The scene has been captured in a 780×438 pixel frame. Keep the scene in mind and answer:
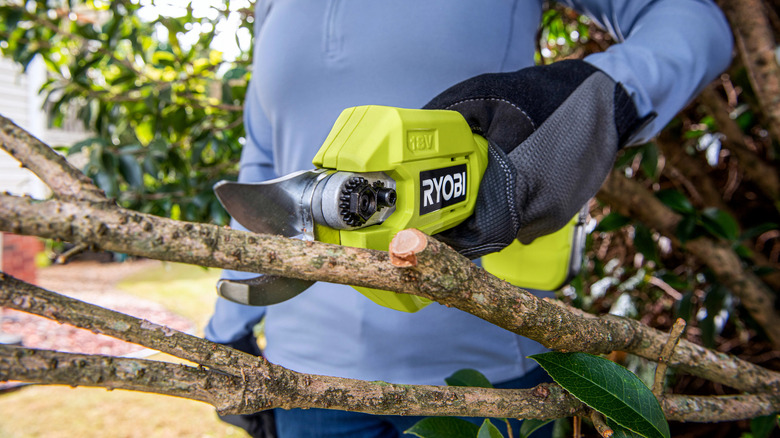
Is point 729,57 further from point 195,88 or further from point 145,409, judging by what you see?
point 145,409

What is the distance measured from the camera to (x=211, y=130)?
1.95 m

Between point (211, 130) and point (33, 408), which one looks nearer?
point (211, 130)

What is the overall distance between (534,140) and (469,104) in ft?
0.36

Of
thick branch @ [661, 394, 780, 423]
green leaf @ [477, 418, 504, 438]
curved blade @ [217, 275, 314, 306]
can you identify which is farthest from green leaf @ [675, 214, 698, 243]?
curved blade @ [217, 275, 314, 306]

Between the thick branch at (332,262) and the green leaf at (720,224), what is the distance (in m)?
Result: 0.95

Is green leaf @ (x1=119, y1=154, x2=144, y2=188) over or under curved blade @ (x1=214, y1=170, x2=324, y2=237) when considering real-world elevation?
under

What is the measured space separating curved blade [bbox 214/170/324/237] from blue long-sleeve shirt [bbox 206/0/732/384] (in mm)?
447

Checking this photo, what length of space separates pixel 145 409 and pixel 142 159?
306cm

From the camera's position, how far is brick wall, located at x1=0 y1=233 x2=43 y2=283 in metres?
5.52

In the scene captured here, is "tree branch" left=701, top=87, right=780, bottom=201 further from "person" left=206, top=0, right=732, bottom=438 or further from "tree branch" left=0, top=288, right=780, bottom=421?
"tree branch" left=0, top=288, right=780, bottom=421

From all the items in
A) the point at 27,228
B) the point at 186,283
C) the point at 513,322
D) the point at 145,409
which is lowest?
the point at 186,283

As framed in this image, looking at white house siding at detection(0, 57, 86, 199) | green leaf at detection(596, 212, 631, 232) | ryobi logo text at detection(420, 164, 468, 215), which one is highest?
ryobi logo text at detection(420, 164, 468, 215)

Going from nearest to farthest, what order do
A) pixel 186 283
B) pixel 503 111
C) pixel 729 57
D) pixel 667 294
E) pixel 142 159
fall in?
pixel 503 111, pixel 729 57, pixel 142 159, pixel 667 294, pixel 186 283

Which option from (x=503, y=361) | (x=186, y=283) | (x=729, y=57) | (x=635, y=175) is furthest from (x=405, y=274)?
(x=186, y=283)
